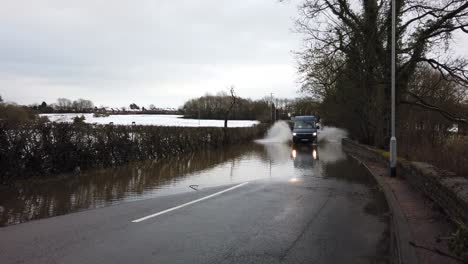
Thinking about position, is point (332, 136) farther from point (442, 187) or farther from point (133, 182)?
point (442, 187)

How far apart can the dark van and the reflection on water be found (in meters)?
16.7

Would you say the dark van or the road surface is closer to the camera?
the road surface

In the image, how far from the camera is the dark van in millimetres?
36656

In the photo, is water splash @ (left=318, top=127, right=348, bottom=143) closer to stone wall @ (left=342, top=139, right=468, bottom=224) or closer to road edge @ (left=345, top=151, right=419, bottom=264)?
stone wall @ (left=342, top=139, right=468, bottom=224)

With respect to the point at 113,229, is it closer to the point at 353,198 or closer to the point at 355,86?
the point at 353,198

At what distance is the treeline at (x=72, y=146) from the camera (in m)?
12.1

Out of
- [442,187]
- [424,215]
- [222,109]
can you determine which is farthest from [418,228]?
[222,109]

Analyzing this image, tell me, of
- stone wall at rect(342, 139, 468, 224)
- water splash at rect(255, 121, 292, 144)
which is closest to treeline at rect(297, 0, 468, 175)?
stone wall at rect(342, 139, 468, 224)

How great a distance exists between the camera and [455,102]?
27422 mm

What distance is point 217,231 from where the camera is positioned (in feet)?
23.4

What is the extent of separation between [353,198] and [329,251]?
4981 millimetres

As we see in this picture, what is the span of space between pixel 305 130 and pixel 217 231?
30747 millimetres

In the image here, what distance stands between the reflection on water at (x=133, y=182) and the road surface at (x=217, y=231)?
2.86 ft

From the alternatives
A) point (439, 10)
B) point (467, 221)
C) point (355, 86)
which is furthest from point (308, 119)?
point (467, 221)
